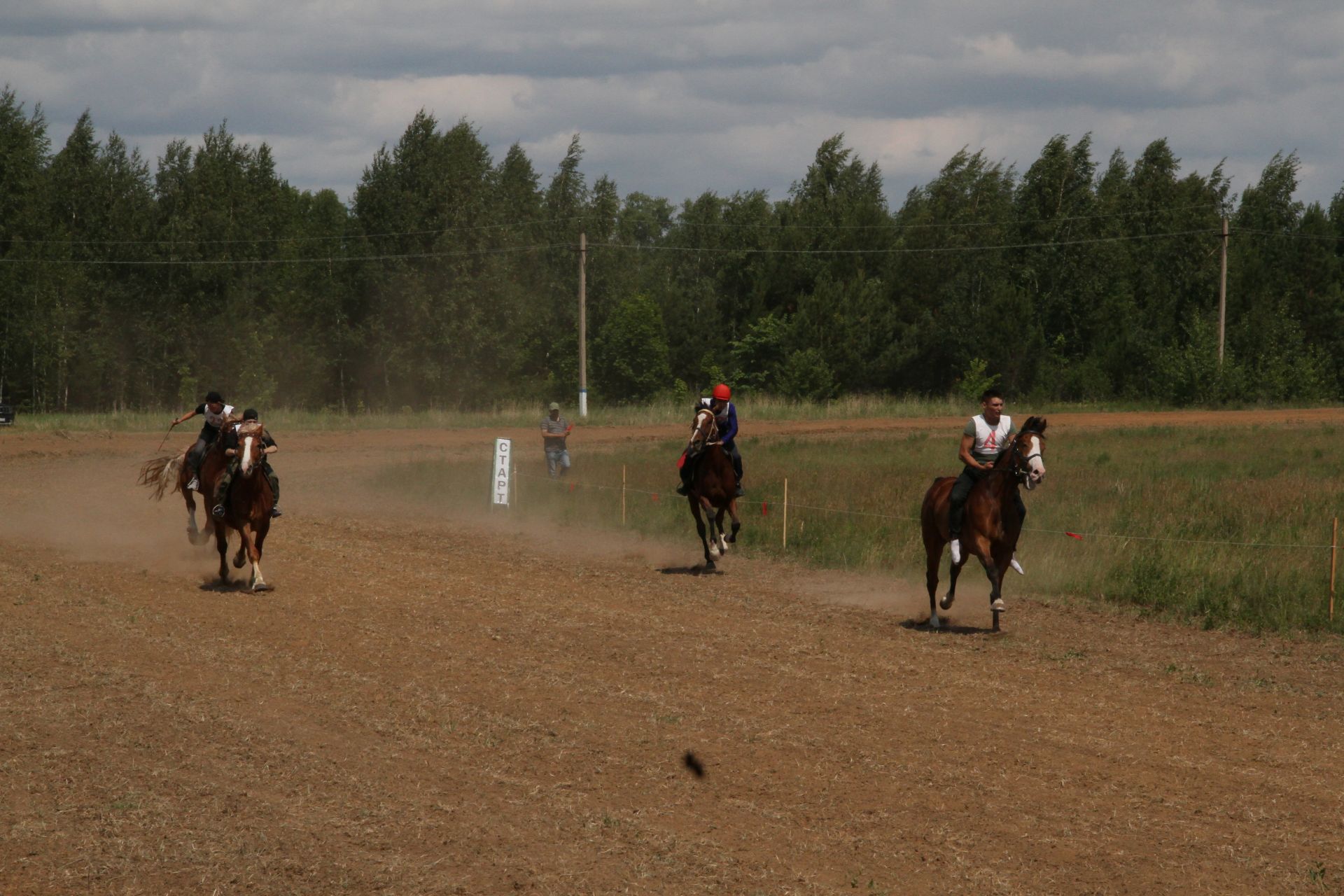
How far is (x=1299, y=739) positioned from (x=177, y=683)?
336 inches

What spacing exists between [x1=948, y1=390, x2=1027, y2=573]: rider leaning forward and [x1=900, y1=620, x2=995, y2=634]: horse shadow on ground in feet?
2.34

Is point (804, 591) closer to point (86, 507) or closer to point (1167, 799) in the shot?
point (1167, 799)

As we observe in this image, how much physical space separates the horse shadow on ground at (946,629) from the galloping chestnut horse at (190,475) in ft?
27.4

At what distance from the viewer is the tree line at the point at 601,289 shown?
6488 cm

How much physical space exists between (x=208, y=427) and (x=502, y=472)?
8.23m

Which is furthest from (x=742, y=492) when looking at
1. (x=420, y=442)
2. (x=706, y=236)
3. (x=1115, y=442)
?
(x=706, y=236)

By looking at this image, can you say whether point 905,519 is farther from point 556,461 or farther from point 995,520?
point 556,461

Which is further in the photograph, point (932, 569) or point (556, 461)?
point (556, 461)

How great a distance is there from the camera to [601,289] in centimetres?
8225

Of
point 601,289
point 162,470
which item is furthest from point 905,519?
point 601,289

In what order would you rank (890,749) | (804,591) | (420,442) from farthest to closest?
(420,442) → (804,591) → (890,749)

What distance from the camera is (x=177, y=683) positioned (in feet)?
36.3

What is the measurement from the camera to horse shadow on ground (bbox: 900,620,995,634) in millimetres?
13977

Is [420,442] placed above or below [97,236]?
below
